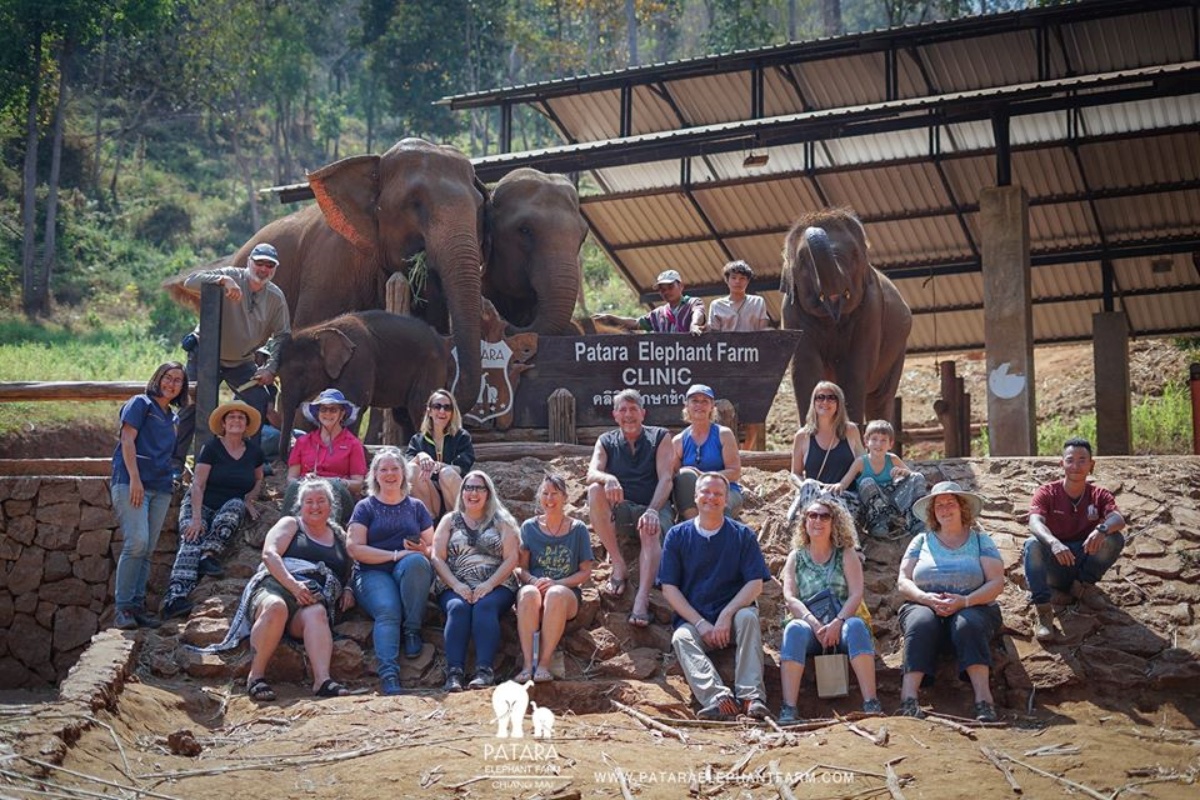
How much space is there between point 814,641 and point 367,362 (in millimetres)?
4904

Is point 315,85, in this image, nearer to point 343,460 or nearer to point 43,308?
point 43,308

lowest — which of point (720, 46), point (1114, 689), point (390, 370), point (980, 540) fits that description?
point (1114, 689)

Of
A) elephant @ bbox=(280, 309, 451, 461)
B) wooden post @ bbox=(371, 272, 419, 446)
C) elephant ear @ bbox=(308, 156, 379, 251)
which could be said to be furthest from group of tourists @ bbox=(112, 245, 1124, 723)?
elephant ear @ bbox=(308, 156, 379, 251)

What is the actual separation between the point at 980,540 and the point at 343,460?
14.4ft

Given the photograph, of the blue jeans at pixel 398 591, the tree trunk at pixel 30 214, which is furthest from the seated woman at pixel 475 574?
the tree trunk at pixel 30 214

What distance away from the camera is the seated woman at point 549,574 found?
9.32m

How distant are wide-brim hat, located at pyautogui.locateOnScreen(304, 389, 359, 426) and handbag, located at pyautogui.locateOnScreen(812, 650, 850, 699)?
12.9 ft

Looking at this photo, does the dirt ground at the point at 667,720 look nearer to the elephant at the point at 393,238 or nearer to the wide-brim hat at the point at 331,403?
the wide-brim hat at the point at 331,403

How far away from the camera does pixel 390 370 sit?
12.8 m

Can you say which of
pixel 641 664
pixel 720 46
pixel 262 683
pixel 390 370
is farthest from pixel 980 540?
pixel 720 46

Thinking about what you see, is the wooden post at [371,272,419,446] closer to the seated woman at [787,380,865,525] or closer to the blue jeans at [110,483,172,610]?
the blue jeans at [110,483,172,610]

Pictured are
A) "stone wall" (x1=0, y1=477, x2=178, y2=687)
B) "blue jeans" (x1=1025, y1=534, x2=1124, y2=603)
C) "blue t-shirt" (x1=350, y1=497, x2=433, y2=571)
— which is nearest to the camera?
"blue jeans" (x1=1025, y1=534, x2=1124, y2=603)

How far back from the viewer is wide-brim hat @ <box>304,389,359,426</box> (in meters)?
10.8

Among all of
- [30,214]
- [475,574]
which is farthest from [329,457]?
[30,214]
